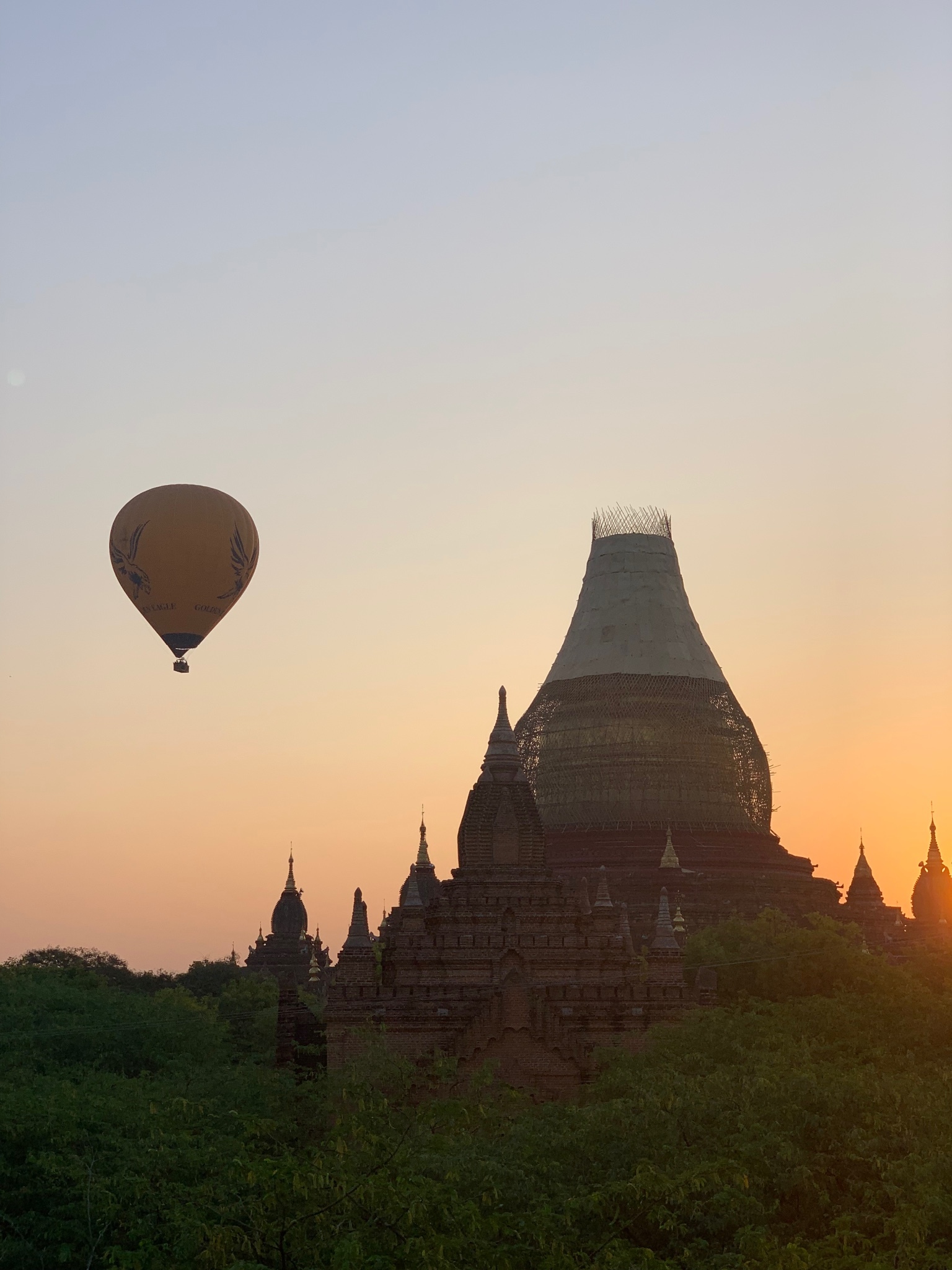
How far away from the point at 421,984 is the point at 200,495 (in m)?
16.7

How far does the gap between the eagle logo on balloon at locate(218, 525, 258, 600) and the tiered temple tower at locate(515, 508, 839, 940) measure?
95.1ft

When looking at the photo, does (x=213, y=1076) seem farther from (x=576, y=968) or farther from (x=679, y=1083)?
(x=679, y=1083)

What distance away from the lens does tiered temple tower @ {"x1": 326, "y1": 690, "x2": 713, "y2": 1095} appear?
2130 inches

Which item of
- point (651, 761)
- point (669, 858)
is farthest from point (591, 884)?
point (651, 761)

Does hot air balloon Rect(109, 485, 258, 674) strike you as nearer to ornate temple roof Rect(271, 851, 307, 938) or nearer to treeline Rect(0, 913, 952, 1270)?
treeline Rect(0, 913, 952, 1270)

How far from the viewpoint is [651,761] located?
93312mm

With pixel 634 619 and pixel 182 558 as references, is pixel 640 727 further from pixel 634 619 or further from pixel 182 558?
pixel 182 558

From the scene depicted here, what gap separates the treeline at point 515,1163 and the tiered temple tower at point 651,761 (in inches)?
1406

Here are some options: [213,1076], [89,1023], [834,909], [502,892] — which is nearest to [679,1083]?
[213,1076]

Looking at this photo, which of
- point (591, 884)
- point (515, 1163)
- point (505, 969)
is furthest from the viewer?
point (591, 884)

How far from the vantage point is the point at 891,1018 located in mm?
54281

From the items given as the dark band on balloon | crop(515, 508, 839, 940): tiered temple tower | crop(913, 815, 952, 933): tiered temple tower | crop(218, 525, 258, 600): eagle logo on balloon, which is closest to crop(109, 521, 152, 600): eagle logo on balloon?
the dark band on balloon

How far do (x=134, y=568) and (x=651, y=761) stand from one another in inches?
1443

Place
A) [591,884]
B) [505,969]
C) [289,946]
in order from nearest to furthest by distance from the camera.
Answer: [505,969]
[591,884]
[289,946]
